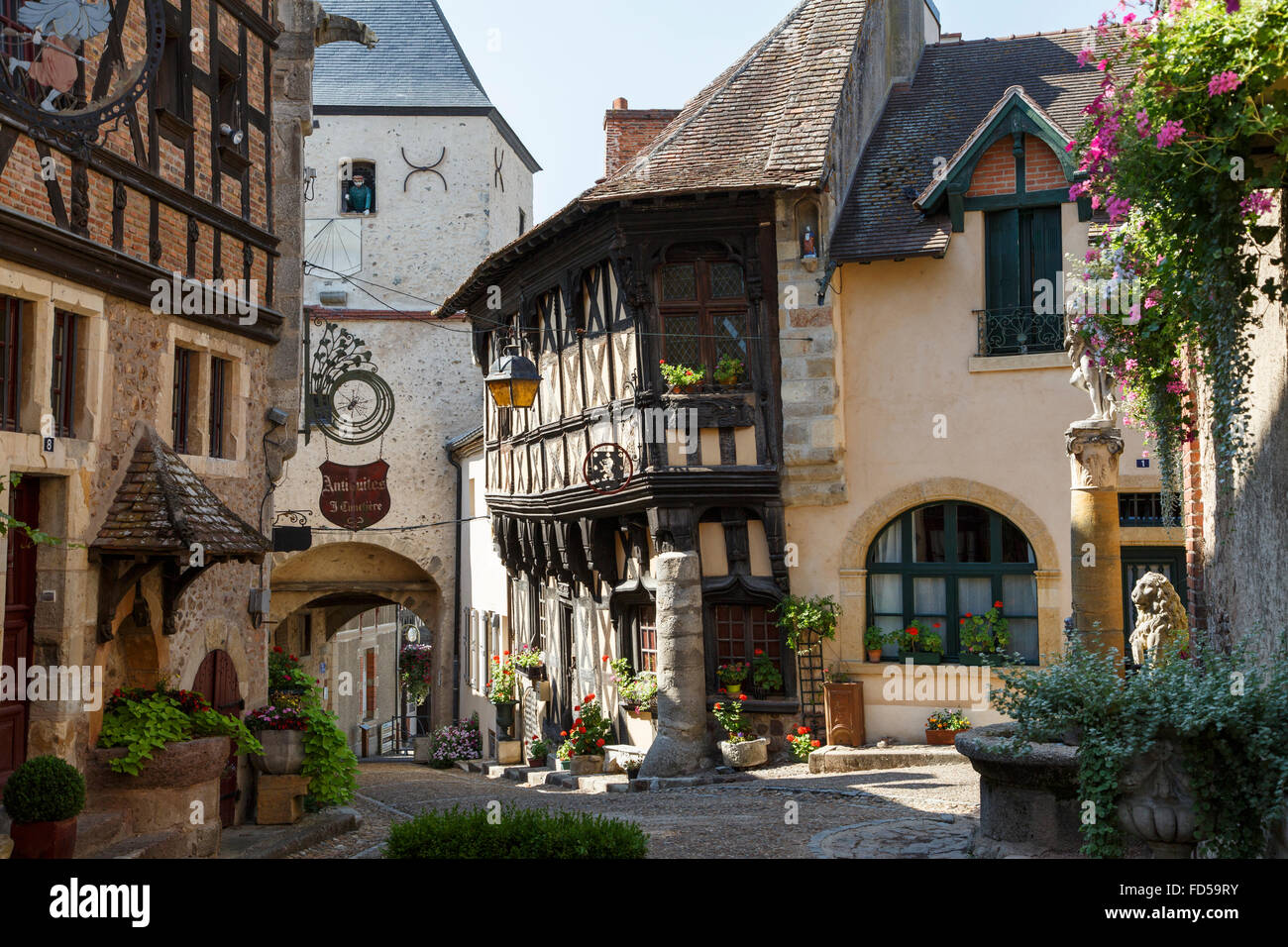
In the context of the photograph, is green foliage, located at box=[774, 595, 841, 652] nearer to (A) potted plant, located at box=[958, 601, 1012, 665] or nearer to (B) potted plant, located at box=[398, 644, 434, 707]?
(A) potted plant, located at box=[958, 601, 1012, 665]

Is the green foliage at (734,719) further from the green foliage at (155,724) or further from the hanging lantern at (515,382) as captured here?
the green foliage at (155,724)

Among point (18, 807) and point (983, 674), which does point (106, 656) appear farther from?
point (983, 674)

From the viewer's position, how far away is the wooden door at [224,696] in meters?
10.9

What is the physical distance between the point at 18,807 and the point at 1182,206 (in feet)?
21.8

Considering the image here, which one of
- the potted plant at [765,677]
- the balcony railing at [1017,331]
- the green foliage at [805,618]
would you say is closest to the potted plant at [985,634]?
the green foliage at [805,618]

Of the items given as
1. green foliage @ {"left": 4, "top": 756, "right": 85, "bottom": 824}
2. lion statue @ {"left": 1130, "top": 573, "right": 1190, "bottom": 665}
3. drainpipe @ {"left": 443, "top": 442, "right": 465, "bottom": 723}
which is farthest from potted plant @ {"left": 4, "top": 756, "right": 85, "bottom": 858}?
drainpipe @ {"left": 443, "top": 442, "right": 465, "bottom": 723}

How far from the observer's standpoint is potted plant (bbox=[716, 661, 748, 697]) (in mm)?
14906

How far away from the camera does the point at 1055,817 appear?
7.01 meters

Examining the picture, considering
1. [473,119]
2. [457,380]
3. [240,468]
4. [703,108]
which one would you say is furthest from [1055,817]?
[473,119]

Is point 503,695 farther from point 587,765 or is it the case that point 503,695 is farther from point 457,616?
point 587,765

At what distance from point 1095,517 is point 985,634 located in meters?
4.41

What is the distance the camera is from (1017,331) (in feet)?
48.4

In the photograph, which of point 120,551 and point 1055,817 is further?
point 120,551

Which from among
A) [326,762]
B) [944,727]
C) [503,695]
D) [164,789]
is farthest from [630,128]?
[164,789]
